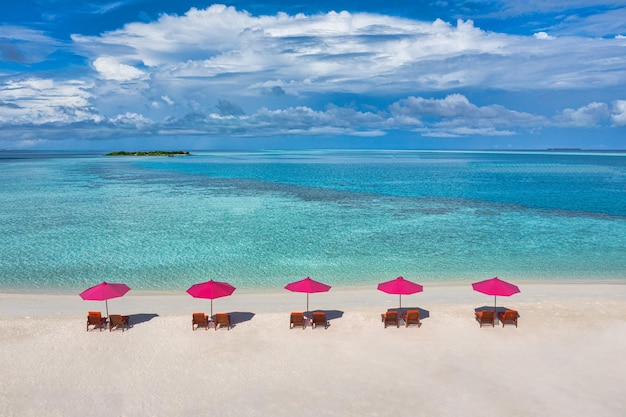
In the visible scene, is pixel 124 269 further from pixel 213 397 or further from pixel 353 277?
pixel 213 397

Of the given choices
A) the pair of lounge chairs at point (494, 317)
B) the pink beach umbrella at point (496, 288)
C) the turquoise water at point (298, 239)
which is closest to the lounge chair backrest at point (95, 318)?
the turquoise water at point (298, 239)

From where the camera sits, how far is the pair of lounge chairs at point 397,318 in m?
16.1

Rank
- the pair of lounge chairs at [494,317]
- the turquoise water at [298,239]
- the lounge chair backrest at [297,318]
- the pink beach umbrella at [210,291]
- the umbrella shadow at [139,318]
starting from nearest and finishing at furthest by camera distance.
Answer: the pink beach umbrella at [210,291]
the lounge chair backrest at [297,318]
the pair of lounge chairs at [494,317]
the umbrella shadow at [139,318]
the turquoise water at [298,239]

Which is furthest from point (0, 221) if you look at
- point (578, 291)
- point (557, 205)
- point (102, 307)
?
point (557, 205)

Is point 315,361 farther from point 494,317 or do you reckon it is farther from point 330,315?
point 494,317

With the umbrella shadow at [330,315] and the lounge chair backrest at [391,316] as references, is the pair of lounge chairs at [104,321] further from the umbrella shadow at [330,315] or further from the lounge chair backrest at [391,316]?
the lounge chair backrest at [391,316]

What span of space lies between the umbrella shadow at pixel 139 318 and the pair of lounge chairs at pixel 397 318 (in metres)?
8.83

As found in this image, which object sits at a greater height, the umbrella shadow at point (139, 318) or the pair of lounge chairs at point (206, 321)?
the pair of lounge chairs at point (206, 321)

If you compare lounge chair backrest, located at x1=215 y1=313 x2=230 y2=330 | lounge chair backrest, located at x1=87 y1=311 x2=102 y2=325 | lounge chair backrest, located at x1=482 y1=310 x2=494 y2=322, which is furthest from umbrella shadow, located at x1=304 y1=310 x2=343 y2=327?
lounge chair backrest, located at x1=87 y1=311 x2=102 y2=325

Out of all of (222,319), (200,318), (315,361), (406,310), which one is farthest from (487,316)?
(200,318)

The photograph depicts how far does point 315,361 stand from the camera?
1372 centimetres

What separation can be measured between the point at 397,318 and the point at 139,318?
9760 mm

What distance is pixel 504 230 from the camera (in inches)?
1348

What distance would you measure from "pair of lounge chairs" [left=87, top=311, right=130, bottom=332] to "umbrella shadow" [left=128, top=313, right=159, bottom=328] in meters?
0.44
